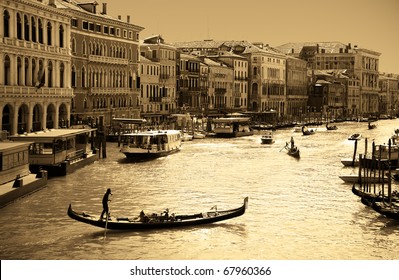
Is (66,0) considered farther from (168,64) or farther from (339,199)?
(339,199)

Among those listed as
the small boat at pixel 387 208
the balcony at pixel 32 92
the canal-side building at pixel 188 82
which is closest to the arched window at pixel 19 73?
the balcony at pixel 32 92

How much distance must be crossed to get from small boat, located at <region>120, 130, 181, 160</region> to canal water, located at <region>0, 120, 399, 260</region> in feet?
2.03

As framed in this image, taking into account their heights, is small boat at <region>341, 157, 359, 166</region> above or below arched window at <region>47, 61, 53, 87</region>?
below

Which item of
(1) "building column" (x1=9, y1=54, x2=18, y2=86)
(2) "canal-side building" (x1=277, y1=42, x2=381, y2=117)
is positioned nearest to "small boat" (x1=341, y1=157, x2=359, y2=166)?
(1) "building column" (x1=9, y1=54, x2=18, y2=86)

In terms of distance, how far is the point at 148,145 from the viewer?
43.1 feet

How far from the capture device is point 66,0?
1644cm

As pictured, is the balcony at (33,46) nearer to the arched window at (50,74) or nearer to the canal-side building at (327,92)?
the arched window at (50,74)

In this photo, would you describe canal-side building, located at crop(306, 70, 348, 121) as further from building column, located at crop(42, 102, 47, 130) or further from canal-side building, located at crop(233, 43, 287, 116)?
building column, located at crop(42, 102, 47, 130)

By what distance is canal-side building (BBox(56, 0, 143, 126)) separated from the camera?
16.5m

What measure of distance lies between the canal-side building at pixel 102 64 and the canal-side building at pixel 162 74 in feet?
5.98

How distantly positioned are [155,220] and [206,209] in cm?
120

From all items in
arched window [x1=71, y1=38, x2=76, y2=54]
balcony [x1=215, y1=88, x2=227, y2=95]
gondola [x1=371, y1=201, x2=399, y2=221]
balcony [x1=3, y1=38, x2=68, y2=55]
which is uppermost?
arched window [x1=71, y1=38, x2=76, y2=54]

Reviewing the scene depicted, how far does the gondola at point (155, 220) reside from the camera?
6.41 m
